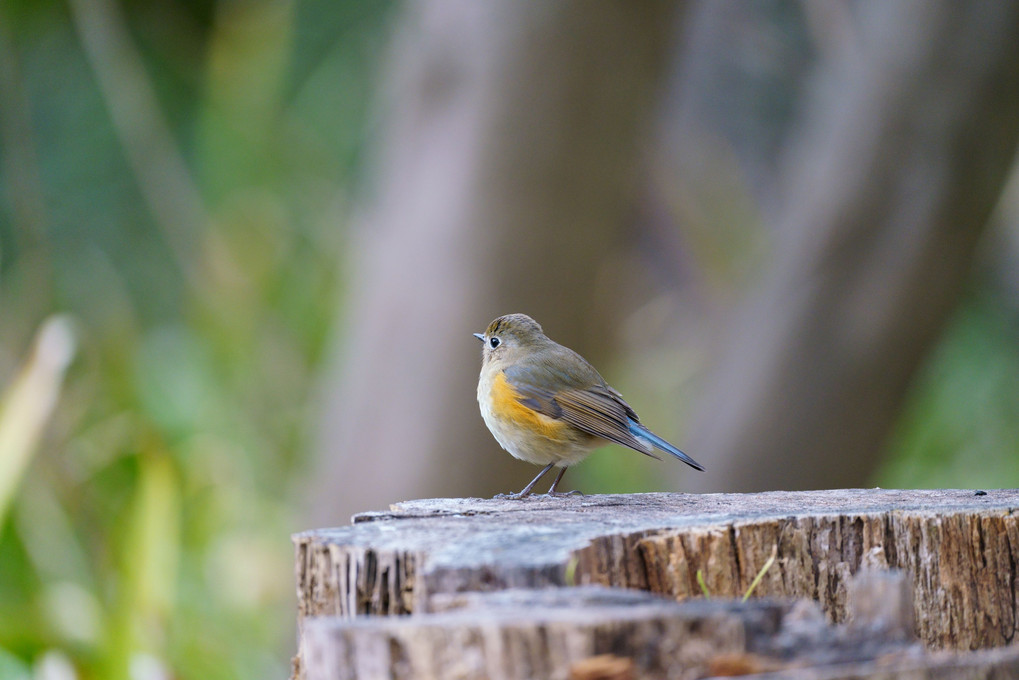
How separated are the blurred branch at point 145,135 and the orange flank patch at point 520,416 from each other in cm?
361

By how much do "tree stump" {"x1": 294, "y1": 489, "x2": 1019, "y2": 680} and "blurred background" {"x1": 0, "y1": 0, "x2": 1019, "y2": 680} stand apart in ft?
5.59

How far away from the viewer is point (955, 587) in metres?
1.85

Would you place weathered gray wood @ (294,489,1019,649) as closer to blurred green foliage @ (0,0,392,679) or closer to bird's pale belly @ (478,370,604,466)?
bird's pale belly @ (478,370,604,466)

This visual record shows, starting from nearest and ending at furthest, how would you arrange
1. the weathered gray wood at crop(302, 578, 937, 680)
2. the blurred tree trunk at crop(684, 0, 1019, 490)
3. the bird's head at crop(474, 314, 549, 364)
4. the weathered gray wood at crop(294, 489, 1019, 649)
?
the weathered gray wood at crop(302, 578, 937, 680) → the weathered gray wood at crop(294, 489, 1019, 649) → the bird's head at crop(474, 314, 549, 364) → the blurred tree trunk at crop(684, 0, 1019, 490)

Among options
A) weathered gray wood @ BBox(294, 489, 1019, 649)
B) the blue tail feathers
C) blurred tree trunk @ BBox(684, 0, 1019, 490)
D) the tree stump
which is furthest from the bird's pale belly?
blurred tree trunk @ BBox(684, 0, 1019, 490)

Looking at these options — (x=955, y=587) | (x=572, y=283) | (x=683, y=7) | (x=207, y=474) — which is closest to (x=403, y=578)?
(x=955, y=587)

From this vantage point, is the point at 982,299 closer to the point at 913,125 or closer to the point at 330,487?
the point at 913,125

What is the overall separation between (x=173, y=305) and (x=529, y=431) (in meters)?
5.69

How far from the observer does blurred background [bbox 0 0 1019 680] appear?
4.21 meters

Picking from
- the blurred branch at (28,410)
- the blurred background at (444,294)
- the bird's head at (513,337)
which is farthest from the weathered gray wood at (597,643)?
the blurred branch at (28,410)

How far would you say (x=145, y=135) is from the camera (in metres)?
6.52

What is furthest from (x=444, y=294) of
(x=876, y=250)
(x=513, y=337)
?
Result: (x=876, y=250)

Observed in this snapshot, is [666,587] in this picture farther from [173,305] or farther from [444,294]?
[173,305]

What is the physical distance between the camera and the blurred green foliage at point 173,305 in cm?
412
